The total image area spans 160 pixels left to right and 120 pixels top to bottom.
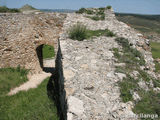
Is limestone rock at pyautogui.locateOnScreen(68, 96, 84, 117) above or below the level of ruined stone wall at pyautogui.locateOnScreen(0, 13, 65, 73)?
below

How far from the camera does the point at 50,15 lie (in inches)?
371

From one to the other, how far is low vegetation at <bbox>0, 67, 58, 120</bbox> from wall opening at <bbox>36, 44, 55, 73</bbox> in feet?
8.04

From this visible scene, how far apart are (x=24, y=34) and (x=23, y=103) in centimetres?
474

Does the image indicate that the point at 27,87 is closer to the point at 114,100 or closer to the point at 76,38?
the point at 76,38

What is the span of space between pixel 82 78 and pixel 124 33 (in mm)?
4566

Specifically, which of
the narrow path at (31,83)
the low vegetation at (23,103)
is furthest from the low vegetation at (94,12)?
the low vegetation at (23,103)

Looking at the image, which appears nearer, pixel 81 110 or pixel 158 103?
pixel 81 110

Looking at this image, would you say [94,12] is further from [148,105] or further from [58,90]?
[148,105]

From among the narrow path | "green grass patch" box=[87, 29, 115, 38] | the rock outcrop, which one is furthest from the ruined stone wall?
"green grass patch" box=[87, 29, 115, 38]

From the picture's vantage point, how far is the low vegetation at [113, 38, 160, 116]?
3.79 metres

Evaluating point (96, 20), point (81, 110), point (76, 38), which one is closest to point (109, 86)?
point (81, 110)

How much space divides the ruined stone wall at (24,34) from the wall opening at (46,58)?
3.10ft

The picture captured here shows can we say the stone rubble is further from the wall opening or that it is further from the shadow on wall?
the wall opening

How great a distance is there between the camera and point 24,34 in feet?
30.9
